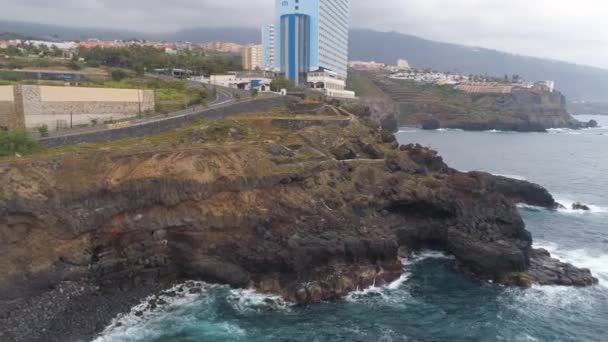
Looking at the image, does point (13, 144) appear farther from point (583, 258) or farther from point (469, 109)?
point (469, 109)

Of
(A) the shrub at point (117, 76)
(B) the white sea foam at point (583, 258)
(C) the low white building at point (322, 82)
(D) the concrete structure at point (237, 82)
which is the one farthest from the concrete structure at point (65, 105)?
(C) the low white building at point (322, 82)

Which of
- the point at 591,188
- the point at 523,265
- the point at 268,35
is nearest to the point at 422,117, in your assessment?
the point at 268,35

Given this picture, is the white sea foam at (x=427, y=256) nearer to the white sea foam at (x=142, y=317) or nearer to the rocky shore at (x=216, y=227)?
the rocky shore at (x=216, y=227)

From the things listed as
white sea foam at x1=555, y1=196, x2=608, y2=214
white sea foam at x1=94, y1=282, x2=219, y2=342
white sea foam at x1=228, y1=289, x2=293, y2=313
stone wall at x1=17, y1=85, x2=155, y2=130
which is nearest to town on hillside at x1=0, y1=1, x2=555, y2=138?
stone wall at x1=17, y1=85, x2=155, y2=130

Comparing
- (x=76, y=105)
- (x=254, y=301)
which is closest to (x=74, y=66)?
(x=76, y=105)

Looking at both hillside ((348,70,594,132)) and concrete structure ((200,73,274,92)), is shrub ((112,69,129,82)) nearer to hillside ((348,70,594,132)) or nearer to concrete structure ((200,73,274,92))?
concrete structure ((200,73,274,92))
